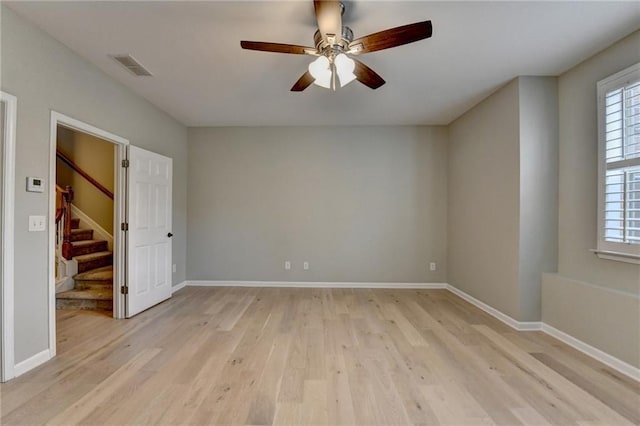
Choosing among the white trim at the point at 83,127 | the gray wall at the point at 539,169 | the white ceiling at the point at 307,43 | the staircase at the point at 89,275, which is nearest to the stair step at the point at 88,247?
the staircase at the point at 89,275

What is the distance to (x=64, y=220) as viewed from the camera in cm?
395

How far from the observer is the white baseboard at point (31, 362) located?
6.73ft

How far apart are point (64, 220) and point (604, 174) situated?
20.8ft

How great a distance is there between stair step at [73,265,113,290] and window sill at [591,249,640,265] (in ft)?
18.0

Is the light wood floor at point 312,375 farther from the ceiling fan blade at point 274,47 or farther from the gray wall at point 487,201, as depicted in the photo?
the ceiling fan blade at point 274,47

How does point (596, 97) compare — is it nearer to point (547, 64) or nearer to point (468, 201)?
point (547, 64)

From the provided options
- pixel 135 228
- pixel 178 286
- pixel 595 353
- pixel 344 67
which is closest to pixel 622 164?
pixel 595 353

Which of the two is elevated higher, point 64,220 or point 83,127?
point 83,127

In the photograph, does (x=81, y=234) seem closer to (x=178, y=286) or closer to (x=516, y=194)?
(x=178, y=286)

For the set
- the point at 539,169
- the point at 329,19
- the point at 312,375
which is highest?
the point at 329,19

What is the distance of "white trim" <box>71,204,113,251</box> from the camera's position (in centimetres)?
444

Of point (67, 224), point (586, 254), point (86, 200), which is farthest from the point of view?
point (86, 200)

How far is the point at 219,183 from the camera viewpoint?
15.4 ft

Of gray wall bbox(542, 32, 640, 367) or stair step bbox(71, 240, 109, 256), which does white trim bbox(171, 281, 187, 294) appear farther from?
gray wall bbox(542, 32, 640, 367)
